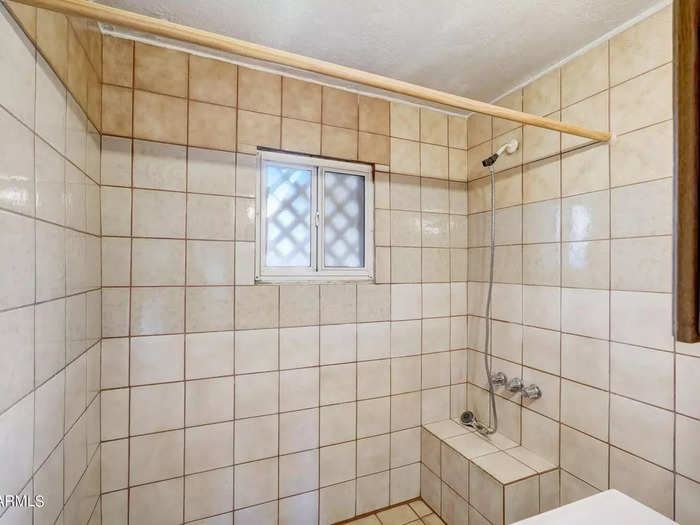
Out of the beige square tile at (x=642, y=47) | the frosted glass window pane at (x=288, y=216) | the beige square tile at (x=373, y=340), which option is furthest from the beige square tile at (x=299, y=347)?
the beige square tile at (x=642, y=47)

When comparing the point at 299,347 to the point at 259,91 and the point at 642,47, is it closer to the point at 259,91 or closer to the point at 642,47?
the point at 259,91

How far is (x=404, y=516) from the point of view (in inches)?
70.9

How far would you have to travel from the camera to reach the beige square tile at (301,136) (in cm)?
165

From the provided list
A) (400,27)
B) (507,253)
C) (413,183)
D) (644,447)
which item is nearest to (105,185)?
(400,27)

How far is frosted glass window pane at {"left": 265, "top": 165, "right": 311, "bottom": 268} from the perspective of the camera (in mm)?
1703

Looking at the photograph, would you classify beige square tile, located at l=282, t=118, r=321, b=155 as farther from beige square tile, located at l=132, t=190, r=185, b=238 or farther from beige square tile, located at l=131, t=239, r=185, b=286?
beige square tile, located at l=131, t=239, r=185, b=286

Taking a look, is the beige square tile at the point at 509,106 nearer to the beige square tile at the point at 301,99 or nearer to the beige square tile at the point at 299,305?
the beige square tile at the point at 301,99

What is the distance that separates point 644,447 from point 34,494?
196 cm

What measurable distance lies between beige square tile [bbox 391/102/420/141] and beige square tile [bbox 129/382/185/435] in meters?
1.73

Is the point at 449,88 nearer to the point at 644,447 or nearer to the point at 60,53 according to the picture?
the point at 60,53

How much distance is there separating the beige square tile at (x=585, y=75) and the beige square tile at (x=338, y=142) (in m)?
1.03

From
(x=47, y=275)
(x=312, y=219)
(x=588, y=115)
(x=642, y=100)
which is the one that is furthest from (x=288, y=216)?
(x=642, y=100)

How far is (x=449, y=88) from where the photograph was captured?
5.99 feet

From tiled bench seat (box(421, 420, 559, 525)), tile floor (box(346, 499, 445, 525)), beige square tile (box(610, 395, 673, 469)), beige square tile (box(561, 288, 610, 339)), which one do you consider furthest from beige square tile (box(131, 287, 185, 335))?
beige square tile (box(610, 395, 673, 469))
